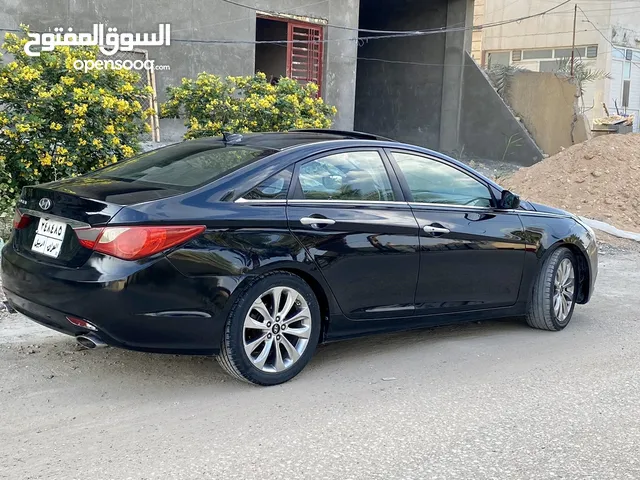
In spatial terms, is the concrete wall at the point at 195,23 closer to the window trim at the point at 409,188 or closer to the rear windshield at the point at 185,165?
the rear windshield at the point at 185,165

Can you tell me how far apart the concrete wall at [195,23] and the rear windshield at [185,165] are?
7602mm

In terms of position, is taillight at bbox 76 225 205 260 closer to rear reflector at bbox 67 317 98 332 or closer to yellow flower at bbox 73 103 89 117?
rear reflector at bbox 67 317 98 332

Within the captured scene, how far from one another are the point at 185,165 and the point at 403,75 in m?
17.1

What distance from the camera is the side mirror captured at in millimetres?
5762

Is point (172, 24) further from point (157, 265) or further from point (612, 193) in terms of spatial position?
point (157, 265)

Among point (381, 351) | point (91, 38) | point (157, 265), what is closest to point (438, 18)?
point (91, 38)

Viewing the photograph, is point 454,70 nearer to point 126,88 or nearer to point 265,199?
point 126,88

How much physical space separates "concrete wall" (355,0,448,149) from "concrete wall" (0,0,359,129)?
4.82 m

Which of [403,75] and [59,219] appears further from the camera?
[403,75]

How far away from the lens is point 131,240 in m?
4.04

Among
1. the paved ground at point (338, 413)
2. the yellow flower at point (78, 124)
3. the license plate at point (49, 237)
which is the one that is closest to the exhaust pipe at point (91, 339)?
the paved ground at point (338, 413)

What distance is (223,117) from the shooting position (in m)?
10.0

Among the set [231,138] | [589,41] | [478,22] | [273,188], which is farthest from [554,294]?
[478,22]

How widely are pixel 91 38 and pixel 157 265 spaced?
9.45m
